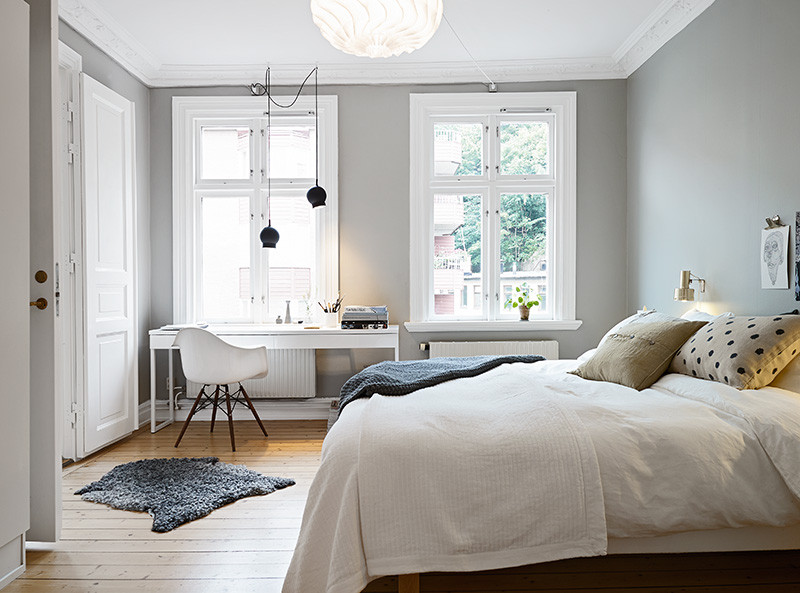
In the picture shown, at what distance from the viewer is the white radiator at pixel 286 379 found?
15.2ft

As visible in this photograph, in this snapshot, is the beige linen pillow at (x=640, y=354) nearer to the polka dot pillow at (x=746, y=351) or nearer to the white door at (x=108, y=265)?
the polka dot pillow at (x=746, y=351)

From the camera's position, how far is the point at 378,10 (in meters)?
2.34

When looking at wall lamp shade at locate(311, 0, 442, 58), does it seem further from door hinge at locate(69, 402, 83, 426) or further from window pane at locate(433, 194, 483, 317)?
door hinge at locate(69, 402, 83, 426)

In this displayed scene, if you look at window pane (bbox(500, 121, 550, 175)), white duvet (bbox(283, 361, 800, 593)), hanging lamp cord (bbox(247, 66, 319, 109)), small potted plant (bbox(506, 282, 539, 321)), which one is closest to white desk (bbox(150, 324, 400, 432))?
small potted plant (bbox(506, 282, 539, 321))

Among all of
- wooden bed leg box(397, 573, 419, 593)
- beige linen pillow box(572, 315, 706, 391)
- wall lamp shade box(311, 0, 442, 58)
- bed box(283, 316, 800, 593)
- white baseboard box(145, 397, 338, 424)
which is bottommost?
white baseboard box(145, 397, 338, 424)

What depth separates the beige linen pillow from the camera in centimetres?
251

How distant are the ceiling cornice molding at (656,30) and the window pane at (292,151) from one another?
2.49 meters

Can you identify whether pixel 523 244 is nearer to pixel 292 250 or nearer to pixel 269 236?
pixel 292 250

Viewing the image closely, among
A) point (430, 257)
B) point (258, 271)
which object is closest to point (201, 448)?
point (258, 271)

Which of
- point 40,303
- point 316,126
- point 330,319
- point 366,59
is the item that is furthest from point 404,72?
point 40,303

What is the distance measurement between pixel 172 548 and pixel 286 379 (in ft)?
7.42

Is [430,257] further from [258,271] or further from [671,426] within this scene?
[671,426]

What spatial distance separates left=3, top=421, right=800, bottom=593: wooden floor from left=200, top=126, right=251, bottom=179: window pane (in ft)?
9.08

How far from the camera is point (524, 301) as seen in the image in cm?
466
